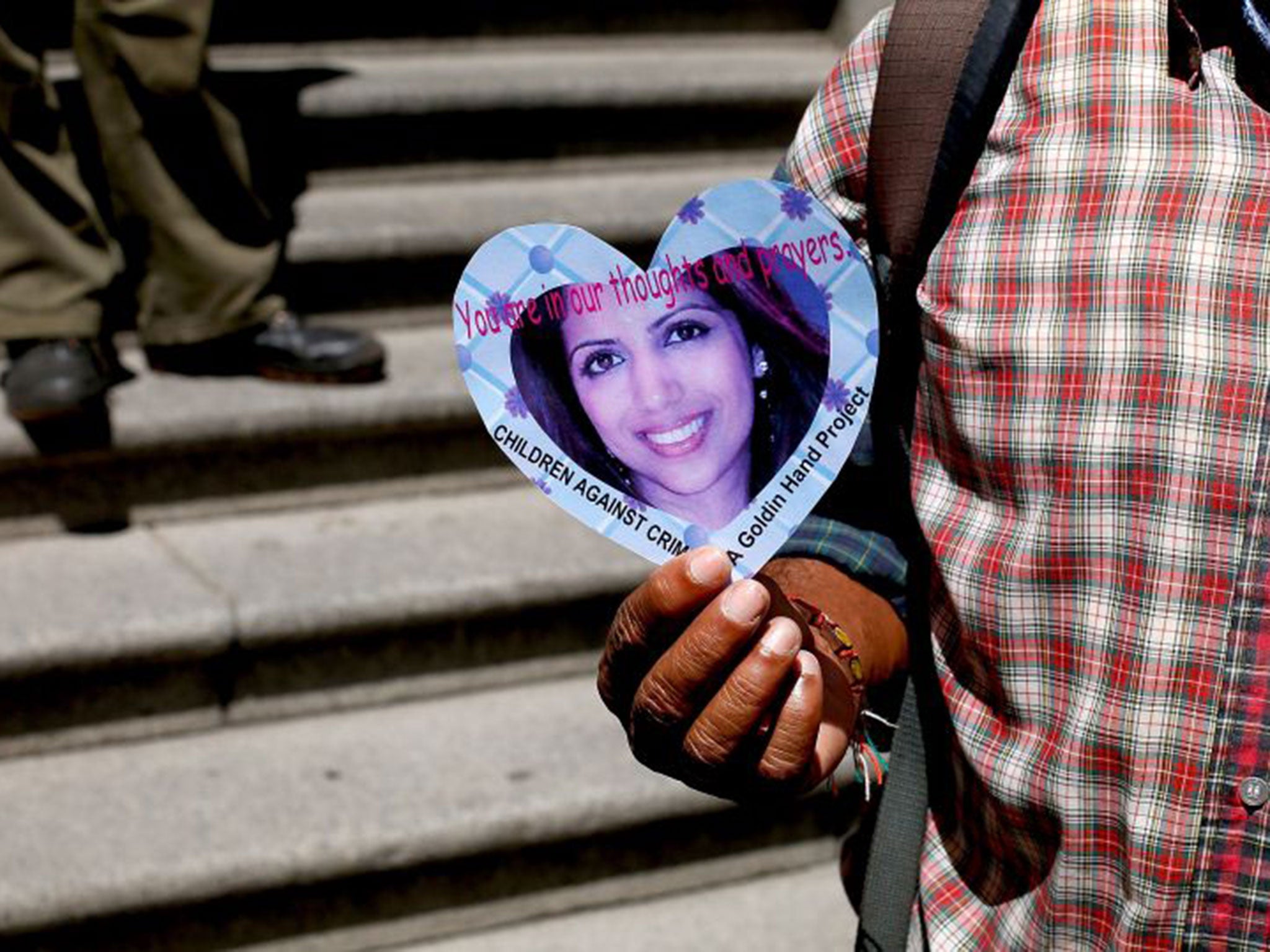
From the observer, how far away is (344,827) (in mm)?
2279

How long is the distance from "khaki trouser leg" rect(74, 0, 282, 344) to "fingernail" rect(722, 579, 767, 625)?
2.03 meters

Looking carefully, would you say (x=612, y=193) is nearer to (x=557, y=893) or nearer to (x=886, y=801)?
(x=557, y=893)

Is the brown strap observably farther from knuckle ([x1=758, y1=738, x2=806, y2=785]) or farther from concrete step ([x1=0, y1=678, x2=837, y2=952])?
concrete step ([x1=0, y1=678, x2=837, y2=952])

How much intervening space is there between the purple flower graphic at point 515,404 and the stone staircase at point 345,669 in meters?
1.38

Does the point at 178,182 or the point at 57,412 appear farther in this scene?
the point at 178,182

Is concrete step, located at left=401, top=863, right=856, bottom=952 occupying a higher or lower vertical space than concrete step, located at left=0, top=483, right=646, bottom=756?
lower

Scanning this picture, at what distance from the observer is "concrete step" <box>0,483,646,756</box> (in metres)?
2.40

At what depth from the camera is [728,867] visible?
8.33 ft

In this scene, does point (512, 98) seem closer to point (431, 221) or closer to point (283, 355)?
point (431, 221)

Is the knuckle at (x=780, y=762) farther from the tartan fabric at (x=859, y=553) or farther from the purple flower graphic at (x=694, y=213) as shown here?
the purple flower graphic at (x=694, y=213)

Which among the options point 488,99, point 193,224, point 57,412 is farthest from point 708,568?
point 488,99

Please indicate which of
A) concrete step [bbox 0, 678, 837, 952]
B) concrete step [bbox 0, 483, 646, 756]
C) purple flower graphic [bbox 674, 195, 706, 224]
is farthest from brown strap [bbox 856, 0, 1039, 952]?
concrete step [bbox 0, 483, 646, 756]

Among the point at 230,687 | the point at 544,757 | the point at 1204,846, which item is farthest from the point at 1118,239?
the point at 230,687

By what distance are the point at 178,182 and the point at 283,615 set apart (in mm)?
819
